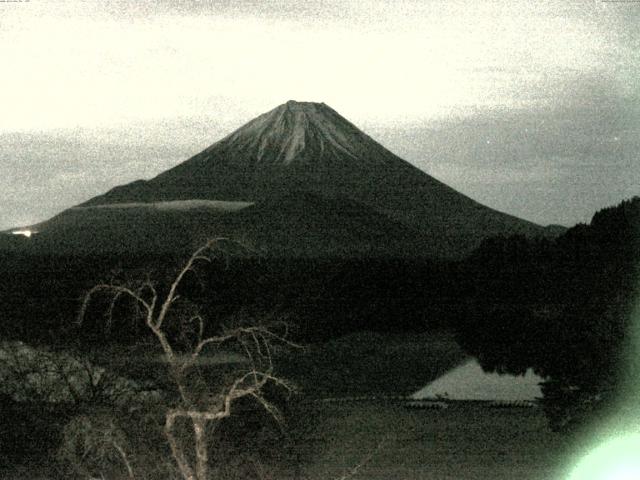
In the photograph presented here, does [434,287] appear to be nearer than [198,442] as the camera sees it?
No

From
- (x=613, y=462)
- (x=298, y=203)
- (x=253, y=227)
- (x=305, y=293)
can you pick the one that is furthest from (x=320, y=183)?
(x=613, y=462)

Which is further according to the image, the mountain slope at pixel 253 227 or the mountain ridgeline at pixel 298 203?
the mountain ridgeline at pixel 298 203

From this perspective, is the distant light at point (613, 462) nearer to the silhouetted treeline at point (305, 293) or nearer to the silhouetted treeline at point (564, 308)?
the silhouetted treeline at point (564, 308)

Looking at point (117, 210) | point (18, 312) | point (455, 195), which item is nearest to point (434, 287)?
point (18, 312)

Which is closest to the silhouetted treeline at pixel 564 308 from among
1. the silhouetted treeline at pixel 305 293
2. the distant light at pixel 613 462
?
the distant light at pixel 613 462

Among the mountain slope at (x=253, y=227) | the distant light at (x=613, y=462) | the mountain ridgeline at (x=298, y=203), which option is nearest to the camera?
the distant light at (x=613, y=462)

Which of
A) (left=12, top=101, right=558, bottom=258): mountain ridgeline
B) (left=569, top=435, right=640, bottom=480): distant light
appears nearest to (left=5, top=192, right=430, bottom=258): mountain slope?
(left=12, top=101, right=558, bottom=258): mountain ridgeline

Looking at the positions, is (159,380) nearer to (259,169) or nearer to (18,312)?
(18,312)
